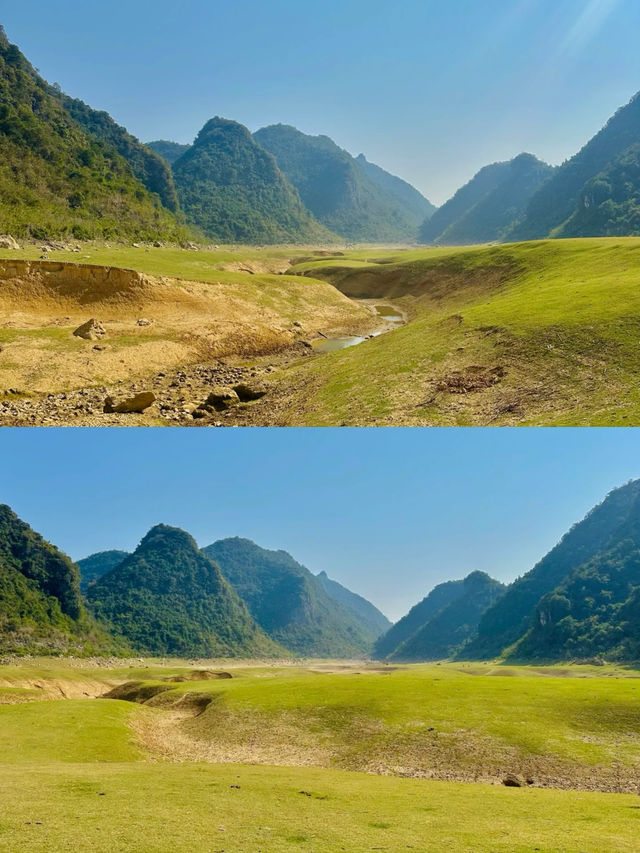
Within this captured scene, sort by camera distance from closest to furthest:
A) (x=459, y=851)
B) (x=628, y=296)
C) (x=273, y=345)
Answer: (x=459, y=851), (x=628, y=296), (x=273, y=345)

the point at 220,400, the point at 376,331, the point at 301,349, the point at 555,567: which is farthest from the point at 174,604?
the point at 220,400

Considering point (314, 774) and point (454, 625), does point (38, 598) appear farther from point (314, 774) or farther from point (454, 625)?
point (454, 625)

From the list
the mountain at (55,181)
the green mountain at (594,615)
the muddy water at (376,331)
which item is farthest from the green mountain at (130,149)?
the green mountain at (594,615)

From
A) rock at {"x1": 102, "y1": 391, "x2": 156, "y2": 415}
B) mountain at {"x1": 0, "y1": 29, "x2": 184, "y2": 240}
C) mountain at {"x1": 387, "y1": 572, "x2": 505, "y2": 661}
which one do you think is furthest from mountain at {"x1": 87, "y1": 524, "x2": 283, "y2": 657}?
rock at {"x1": 102, "y1": 391, "x2": 156, "y2": 415}

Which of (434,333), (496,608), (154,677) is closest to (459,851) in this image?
(434,333)

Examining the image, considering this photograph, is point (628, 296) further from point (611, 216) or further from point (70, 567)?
point (611, 216)

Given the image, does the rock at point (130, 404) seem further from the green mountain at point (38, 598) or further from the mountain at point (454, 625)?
the mountain at point (454, 625)

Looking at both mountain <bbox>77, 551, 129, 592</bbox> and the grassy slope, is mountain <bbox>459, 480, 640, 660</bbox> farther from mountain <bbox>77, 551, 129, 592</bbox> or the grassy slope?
mountain <bbox>77, 551, 129, 592</bbox>
